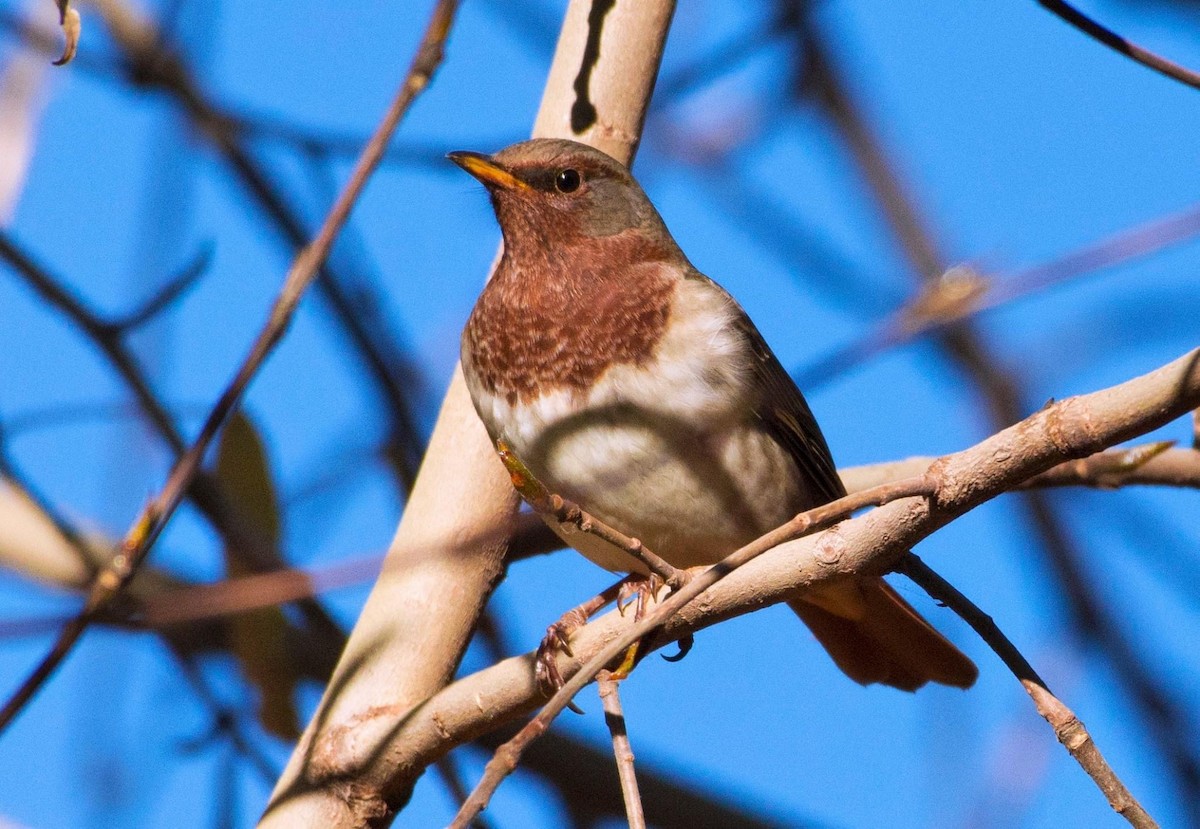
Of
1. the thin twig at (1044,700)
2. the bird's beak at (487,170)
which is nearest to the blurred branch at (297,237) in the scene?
the bird's beak at (487,170)

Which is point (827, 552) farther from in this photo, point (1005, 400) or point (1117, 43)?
point (1005, 400)

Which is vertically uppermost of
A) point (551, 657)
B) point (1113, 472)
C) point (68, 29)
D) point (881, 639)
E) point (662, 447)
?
point (68, 29)

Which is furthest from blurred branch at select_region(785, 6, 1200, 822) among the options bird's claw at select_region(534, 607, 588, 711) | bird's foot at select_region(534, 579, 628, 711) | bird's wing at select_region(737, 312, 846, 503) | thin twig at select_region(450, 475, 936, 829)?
thin twig at select_region(450, 475, 936, 829)

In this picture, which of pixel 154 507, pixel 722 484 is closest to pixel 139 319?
pixel 154 507

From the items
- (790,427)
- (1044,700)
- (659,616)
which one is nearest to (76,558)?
(790,427)

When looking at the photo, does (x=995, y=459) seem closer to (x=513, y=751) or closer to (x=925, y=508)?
(x=925, y=508)

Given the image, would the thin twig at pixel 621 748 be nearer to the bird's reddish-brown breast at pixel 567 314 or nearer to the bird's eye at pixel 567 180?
the bird's reddish-brown breast at pixel 567 314
